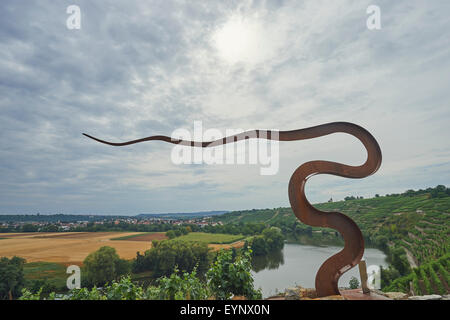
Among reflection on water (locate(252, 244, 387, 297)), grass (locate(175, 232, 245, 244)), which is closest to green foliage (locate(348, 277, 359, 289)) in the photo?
reflection on water (locate(252, 244, 387, 297))

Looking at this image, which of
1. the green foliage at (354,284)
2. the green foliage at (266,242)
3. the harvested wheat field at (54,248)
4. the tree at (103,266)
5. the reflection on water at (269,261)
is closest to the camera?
the harvested wheat field at (54,248)

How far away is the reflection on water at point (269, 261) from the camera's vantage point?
18812mm

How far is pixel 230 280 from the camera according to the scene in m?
3.81

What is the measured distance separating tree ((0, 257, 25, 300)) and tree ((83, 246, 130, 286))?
122 inches

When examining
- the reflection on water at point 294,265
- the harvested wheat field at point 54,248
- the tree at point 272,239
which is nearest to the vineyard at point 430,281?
the reflection on water at point 294,265

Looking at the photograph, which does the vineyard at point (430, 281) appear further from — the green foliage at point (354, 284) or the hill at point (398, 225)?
the hill at point (398, 225)

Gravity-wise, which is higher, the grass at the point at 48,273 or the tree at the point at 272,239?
the grass at the point at 48,273

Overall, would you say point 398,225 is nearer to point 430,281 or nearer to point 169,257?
point 430,281

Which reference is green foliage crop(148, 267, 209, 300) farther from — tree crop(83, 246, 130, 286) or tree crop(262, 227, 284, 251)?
tree crop(262, 227, 284, 251)

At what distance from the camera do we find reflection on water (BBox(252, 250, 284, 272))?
18.8 metres

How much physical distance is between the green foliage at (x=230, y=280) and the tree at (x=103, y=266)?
12710 millimetres
